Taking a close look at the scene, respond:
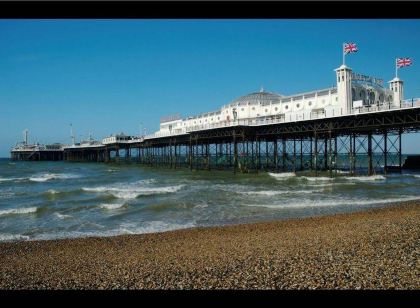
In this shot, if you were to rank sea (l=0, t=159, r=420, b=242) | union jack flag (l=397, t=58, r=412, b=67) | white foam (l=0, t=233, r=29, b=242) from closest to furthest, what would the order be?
1. white foam (l=0, t=233, r=29, b=242)
2. sea (l=0, t=159, r=420, b=242)
3. union jack flag (l=397, t=58, r=412, b=67)

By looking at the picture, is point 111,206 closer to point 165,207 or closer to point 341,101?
point 165,207

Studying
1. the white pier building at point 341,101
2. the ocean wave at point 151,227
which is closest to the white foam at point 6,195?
the ocean wave at point 151,227

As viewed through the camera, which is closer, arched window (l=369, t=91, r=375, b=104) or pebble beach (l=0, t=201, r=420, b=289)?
pebble beach (l=0, t=201, r=420, b=289)

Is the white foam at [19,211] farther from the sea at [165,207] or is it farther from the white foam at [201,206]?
the white foam at [201,206]

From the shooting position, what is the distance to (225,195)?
23188 millimetres

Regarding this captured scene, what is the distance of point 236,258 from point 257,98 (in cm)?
4177

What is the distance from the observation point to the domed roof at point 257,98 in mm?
47581

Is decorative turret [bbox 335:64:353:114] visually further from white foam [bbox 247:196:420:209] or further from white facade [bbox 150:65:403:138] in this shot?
white foam [bbox 247:196:420:209]

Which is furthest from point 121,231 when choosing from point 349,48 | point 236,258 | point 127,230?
point 349,48

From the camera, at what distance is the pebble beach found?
6.29 metres

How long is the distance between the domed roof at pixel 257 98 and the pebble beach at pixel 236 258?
3475 centimetres

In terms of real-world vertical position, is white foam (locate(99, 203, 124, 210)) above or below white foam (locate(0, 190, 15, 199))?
below

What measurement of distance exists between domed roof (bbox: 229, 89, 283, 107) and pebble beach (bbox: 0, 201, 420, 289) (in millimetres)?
34751

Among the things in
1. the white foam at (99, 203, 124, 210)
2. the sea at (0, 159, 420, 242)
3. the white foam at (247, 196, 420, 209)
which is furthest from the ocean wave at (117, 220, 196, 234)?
the white foam at (247, 196, 420, 209)
